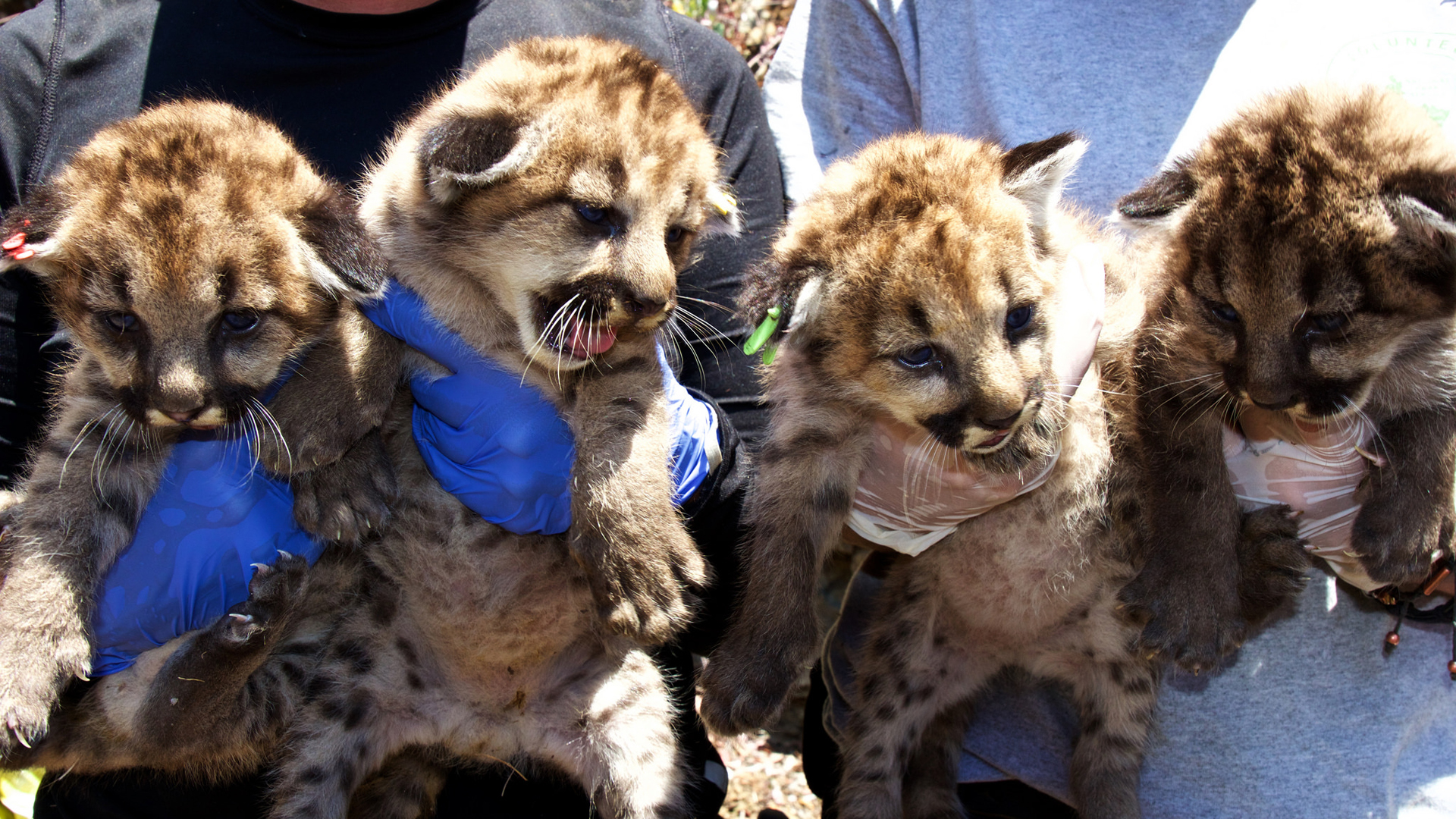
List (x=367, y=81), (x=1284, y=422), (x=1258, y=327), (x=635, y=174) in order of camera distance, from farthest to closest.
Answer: (x=367, y=81)
(x=1284, y=422)
(x=635, y=174)
(x=1258, y=327)

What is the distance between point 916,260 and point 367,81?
232cm

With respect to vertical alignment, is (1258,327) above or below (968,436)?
above

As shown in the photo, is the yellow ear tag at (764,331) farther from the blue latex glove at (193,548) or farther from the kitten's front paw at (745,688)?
the blue latex glove at (193,548)

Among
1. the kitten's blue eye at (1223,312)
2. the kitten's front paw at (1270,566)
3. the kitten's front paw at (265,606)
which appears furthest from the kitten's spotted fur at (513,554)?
the kitten's front paw at (1270,566)

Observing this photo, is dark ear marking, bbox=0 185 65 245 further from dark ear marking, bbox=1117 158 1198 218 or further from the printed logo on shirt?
the printed logo on shirt

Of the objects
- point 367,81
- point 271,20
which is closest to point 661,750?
point 367,81

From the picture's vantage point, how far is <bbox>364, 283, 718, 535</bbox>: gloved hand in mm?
3299

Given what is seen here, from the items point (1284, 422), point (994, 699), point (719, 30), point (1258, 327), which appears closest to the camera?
point (1258, 327)

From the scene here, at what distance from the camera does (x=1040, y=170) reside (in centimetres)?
315

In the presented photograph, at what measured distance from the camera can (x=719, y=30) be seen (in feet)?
23.3

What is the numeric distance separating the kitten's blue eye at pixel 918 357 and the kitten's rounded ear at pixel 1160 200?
2.66 ft

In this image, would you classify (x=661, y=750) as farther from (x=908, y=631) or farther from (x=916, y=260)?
(x=916, y=260)

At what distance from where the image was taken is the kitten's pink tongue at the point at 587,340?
3062mm

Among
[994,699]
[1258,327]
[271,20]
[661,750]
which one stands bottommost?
[994,699]
